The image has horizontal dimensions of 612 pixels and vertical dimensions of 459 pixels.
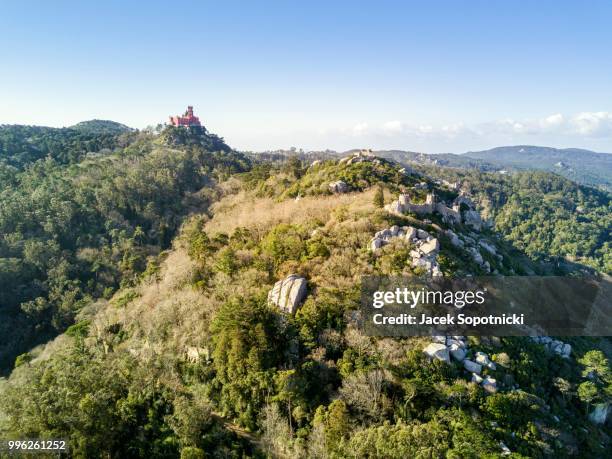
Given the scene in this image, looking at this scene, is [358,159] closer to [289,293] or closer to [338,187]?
[338,187]

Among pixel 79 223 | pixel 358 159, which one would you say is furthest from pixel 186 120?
pixel 358 159

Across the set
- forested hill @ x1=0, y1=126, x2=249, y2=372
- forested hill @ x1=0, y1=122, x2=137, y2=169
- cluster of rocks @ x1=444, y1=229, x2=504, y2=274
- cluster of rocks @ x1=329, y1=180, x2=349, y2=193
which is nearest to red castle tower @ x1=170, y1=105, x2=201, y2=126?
forested hill @ x1=0, y1=122, x2=137, y2=169

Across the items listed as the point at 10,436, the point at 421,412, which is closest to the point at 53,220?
the point at 10,436

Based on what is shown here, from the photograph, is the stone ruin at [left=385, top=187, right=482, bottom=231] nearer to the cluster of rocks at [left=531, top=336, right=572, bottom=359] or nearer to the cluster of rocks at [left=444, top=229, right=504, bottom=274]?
the cluster of rocks at [left=444, top=229, right=504, bottom=274]

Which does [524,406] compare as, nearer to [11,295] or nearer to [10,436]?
[10,436]

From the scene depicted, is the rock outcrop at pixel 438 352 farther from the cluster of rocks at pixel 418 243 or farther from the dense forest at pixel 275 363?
the cluster of rocks at pixel 418 243

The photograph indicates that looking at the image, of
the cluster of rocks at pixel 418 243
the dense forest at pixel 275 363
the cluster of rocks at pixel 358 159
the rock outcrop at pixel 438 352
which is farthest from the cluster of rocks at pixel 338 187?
the rock outcrop at pixel 438 352
